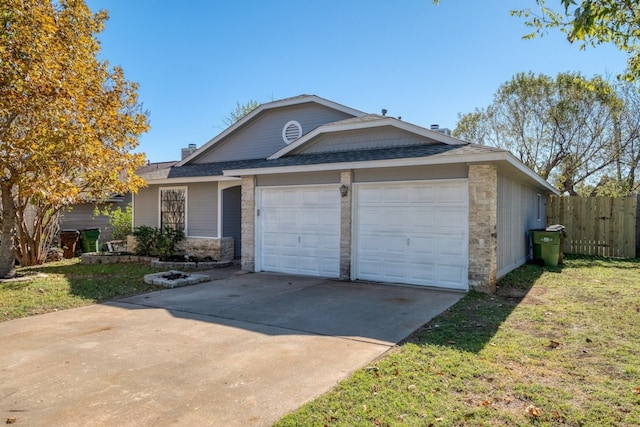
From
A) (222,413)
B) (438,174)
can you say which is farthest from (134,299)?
(438,174)

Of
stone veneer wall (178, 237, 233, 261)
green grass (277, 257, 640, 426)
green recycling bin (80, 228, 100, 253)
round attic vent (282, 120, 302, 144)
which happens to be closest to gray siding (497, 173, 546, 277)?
green grass (277, 257, 640, 426)

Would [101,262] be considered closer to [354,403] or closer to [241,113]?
[354,403]

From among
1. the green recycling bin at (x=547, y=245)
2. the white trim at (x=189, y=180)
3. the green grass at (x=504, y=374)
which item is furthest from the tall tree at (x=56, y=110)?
the green recycling bin at (x=547, y=245)

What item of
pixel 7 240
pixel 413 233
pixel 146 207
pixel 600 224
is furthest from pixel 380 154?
pixel 600 224

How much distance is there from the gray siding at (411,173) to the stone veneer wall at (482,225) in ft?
1.11

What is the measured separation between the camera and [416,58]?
13.7m

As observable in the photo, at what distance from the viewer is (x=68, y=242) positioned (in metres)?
16.0

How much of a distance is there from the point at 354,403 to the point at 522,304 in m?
5.24

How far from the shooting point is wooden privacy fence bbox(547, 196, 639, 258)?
49.8ft

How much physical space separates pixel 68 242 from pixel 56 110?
8.94 metres

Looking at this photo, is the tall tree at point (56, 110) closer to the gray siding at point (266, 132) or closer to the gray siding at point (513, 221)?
the gray siding at point (266, 132)

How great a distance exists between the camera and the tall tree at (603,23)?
409 cm

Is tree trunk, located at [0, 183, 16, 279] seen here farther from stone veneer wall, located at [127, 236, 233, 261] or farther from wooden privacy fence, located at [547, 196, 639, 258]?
wooden privacy fence, located at [547, 196, 639, 258]

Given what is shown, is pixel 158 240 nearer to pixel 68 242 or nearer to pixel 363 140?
pixel 68 242
